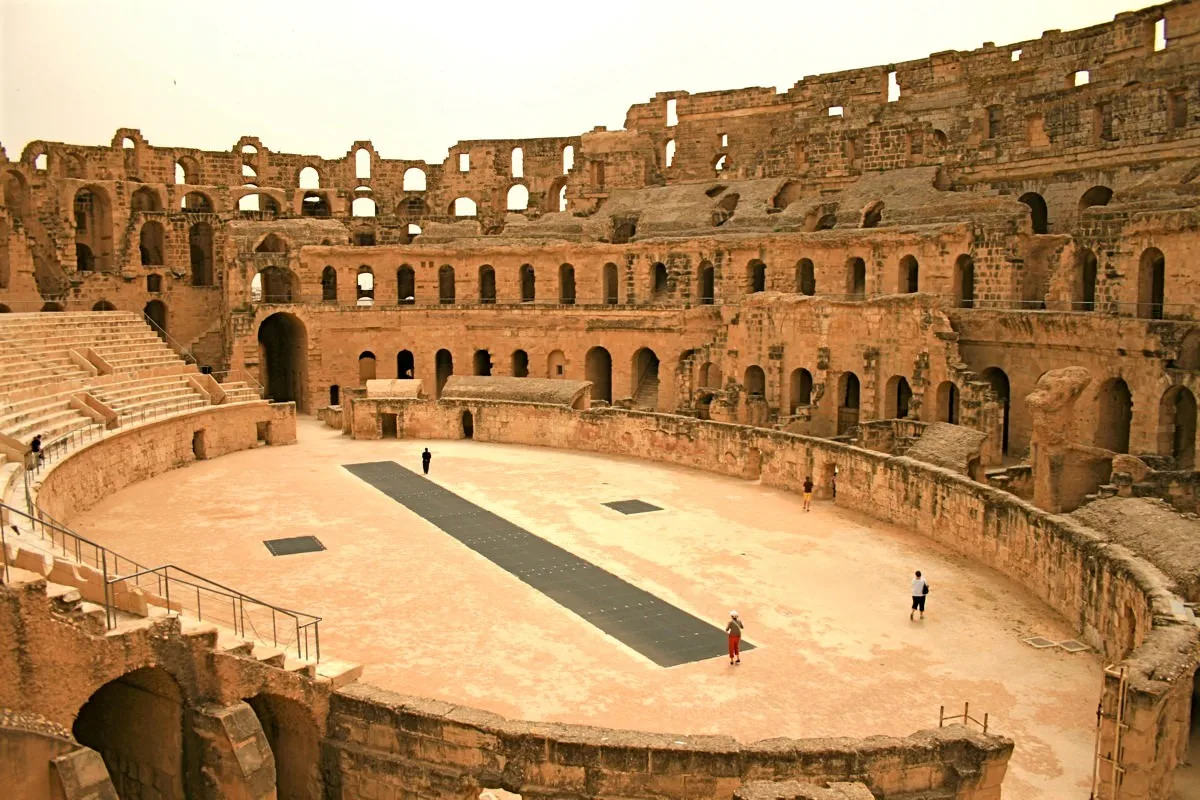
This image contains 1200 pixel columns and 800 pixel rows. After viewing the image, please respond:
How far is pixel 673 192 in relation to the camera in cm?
4006

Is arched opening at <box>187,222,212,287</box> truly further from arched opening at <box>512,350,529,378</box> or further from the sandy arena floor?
the sandy arena floor

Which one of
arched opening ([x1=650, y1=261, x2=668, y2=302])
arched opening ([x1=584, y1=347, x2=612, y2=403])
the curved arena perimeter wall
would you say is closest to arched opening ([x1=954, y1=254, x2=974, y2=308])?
arched opening ([x1=650, y1=261, x2=668, y2=302])

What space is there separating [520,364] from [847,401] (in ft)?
41.8

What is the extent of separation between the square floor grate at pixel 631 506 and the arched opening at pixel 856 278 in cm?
1229

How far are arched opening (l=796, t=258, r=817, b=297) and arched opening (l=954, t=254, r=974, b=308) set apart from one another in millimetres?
4974

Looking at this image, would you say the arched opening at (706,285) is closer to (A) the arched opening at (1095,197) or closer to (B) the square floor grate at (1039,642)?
(A) the arched opening at (1095,197)

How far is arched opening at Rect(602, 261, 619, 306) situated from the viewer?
124 feet

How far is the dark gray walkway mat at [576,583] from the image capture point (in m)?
14.4

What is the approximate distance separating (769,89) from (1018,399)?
20537mm

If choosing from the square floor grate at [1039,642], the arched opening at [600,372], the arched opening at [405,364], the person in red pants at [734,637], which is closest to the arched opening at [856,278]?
the arched opening at [600,372]

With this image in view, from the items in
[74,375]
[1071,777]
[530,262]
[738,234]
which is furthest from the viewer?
[530,262]

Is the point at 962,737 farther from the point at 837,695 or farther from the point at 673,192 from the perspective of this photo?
the point at 673,192

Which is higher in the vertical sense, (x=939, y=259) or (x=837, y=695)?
(x=939, y=259)

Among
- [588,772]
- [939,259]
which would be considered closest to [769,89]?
[939,259]
